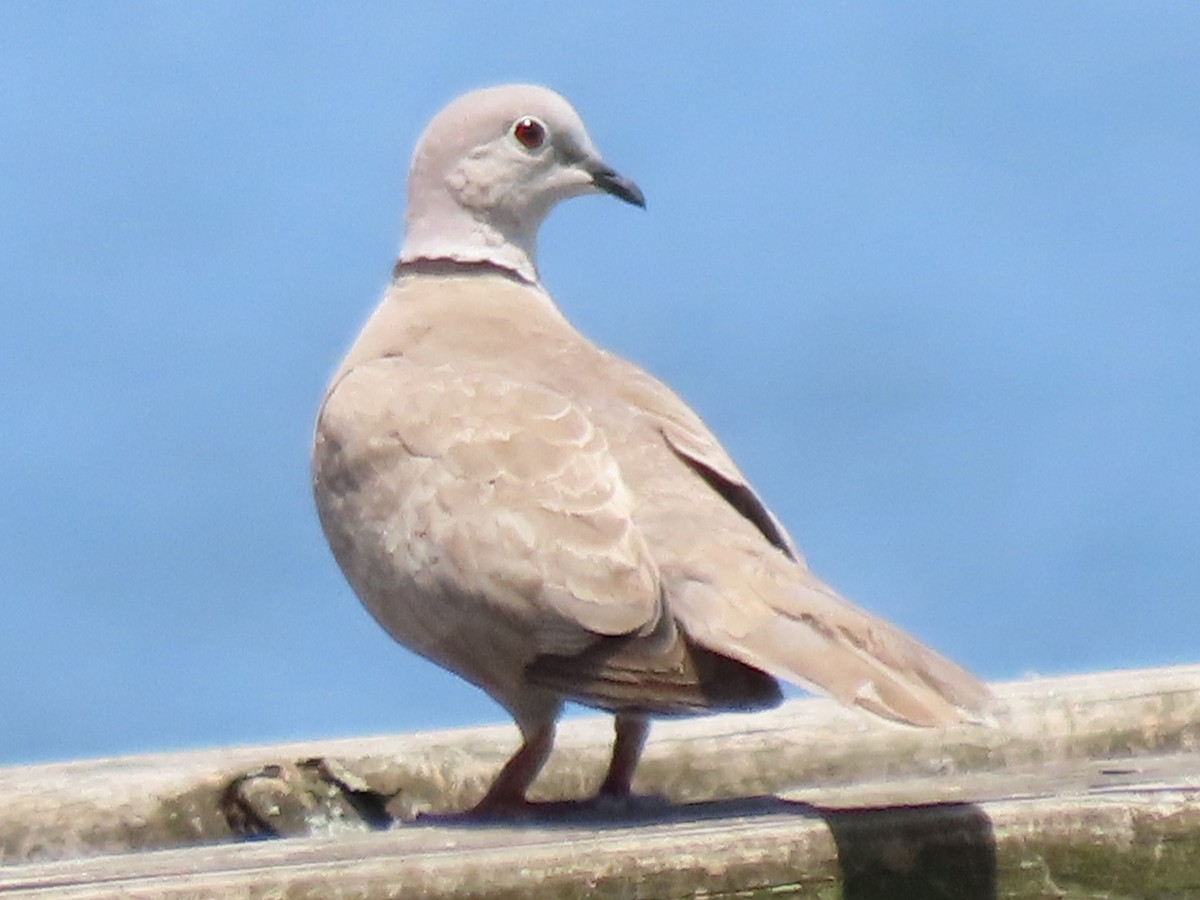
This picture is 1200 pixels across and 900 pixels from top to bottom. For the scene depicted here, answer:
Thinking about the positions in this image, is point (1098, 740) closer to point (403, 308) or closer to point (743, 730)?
point (743, 730)

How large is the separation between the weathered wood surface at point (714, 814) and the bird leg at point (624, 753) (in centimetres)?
24

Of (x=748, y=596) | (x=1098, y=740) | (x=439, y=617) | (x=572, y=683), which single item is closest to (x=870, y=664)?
(x=748, y=596)

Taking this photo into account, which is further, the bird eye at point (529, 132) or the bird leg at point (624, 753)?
the bird eye at point (529, 132)

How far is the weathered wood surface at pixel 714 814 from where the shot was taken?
8.27 ft

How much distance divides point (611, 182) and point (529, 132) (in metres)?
0.20

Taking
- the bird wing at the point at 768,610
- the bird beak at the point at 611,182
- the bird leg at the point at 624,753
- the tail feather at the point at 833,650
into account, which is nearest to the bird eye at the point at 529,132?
the bird beak at the point at 611,182

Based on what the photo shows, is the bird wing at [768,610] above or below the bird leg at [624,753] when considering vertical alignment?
above

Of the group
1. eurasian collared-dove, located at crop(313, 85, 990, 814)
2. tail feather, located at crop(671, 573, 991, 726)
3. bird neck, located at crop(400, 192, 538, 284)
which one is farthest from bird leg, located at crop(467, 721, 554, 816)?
bird neck, located at crop(400, 192, 538, 284)

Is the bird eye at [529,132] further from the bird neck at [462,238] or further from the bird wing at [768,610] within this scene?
the bird wing at [768,610]

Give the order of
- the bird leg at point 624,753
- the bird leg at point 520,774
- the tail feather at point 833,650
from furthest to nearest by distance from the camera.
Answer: the bird leg at point 624,753 < the bird leg at point 520,774 < the tail feather at point 833,650

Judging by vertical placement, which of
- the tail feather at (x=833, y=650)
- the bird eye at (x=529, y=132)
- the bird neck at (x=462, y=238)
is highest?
the bird eye at (x=529, y=132)

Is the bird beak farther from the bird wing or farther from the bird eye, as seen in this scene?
the bird wing

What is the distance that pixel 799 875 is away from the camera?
258cm

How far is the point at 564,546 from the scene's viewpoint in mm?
3488
